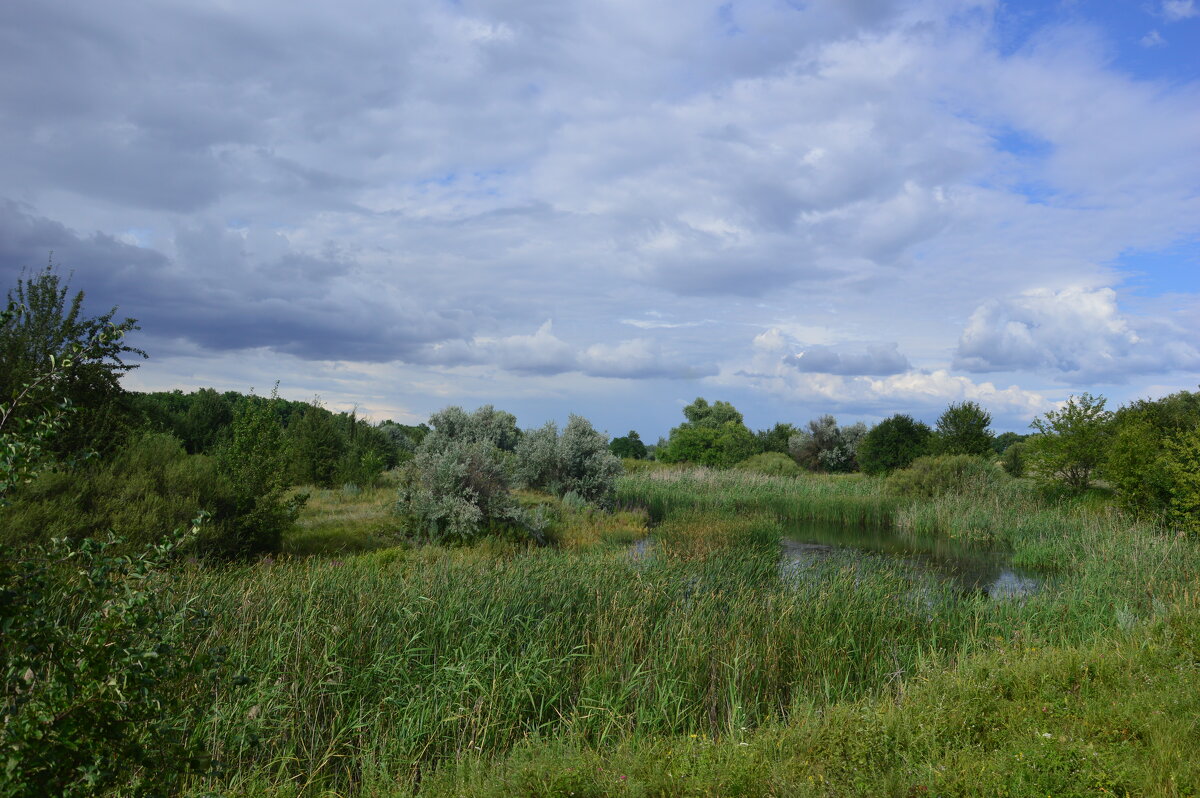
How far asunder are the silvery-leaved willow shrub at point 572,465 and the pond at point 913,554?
18.5 ft

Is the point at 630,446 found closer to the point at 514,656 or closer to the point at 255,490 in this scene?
the point at 255,490

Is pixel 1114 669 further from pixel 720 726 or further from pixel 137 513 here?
pixel 137 513

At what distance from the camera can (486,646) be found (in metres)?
6.22

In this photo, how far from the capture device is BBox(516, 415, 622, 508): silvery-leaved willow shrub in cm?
2072

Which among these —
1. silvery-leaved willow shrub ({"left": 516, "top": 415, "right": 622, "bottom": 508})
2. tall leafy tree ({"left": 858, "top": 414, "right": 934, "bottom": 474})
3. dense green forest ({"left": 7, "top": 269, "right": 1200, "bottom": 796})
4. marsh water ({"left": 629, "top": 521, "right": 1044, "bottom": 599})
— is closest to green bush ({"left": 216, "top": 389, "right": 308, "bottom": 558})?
dense green forest ({"left": 7, "top": 269, "right": 1200, "bottom": 796})

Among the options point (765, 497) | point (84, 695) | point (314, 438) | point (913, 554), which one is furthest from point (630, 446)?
point (84, 695)

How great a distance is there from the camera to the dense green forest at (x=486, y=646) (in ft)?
8.18

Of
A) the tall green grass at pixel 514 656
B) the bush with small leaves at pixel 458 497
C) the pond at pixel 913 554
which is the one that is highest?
the bush with small leaves at pixel 458 497

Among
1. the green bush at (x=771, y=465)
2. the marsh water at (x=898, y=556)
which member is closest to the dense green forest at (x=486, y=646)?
the marsh water at (x=898, y=556)

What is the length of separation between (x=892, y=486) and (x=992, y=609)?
625 inches

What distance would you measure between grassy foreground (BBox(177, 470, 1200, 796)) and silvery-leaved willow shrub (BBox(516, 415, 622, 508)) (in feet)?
34.1

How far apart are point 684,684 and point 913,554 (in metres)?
11.8

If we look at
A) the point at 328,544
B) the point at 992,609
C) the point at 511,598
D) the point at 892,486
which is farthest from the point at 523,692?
the point at 892,486

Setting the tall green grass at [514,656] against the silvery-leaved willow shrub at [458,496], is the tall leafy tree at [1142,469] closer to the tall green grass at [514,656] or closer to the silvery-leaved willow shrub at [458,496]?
the tall green grass at [514,656]
